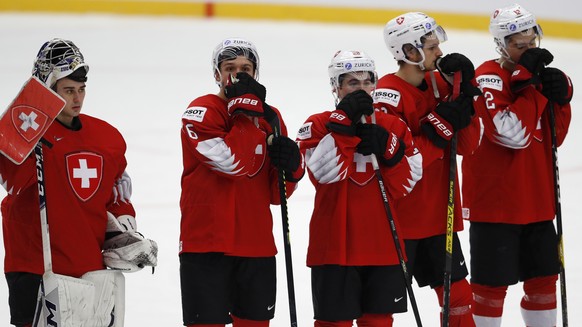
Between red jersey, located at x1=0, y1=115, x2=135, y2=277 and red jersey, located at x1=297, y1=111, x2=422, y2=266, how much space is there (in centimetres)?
69

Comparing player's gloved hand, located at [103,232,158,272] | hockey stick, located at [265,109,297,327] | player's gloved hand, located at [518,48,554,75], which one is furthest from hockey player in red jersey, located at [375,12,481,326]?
player's gloved hand, located at [103,232,158,272]

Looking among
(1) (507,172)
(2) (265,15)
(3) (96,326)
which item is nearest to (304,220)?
(1) (507,172)

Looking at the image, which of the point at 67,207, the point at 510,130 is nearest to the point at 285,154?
the point at 67,207

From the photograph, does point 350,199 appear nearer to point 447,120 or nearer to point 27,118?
point 447,120

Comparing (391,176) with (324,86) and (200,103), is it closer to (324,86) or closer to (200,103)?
(200,103)

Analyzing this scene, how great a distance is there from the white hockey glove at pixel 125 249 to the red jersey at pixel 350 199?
0.58 metres

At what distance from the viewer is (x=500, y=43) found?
4.22 m

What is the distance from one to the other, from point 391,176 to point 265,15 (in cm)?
712

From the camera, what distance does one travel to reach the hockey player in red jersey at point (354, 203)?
11.6 feet

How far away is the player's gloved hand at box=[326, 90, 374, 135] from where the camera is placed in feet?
11.5

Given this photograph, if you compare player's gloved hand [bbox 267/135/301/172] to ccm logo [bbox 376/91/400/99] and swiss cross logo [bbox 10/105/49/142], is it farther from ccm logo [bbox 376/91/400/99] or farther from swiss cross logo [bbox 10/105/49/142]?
swiss cross logo [bbox 10/105/49/142]

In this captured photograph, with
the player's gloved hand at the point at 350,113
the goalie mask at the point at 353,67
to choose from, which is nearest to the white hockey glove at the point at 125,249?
the player's gloved hand at the point at 350,113

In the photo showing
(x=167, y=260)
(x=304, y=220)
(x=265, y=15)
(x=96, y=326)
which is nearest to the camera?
(x=96, y=326)

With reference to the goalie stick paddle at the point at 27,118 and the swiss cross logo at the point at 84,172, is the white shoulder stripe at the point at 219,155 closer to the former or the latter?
the swiss cross logo at the point at 84,172
